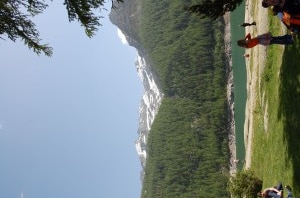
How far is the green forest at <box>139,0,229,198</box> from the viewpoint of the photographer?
97.6 metres

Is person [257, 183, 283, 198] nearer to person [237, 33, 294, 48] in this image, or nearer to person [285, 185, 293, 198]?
person [285, 185, 293, 198]

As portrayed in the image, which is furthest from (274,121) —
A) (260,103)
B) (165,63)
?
(165,63)

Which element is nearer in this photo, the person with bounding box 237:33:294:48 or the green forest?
the person with bounding box 237:33:294:48

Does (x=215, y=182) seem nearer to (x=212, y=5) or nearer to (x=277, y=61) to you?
(x=277, y=61)

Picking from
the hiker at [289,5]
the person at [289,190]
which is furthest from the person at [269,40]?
the person at [289,190]

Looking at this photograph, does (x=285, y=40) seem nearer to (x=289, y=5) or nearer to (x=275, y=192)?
(x=289, y=5)

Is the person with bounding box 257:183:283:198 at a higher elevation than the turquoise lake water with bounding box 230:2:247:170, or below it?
below

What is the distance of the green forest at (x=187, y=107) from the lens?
9756 cm

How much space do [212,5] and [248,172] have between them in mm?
19085

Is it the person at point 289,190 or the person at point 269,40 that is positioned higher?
the person at point 269,40

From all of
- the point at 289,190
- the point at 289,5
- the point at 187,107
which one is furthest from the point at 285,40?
the point at 187,107

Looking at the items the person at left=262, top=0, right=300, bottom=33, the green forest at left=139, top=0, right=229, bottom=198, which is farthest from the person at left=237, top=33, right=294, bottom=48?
the green forest at left=139, top=0, right=229, bottom=198

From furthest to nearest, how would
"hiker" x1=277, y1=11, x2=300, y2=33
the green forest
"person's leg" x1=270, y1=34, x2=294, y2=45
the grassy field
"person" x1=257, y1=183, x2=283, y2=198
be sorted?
1. the green forest
2. "person's leg" x1=270, y1=34, x2=294, y2=45
3. "person" x1=257, y1=183, x2=283, y2=198
4. the grassy field
5. "hiker" x1=277, y1=11, x2=300, y2=33

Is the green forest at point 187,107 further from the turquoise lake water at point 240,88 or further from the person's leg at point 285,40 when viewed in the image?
the person's leg at point 285,40
